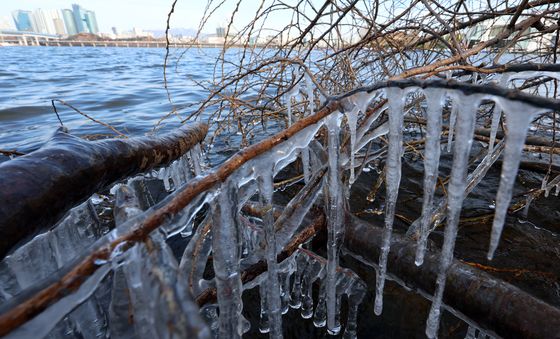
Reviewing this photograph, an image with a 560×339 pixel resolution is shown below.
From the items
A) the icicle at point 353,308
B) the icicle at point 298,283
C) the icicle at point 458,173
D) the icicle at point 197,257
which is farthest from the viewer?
the icicle at point 298,283

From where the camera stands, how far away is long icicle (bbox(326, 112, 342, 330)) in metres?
1.43

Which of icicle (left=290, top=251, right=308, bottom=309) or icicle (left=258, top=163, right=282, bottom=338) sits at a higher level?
icicle (left=258, top=163, right=282, bottom=338)

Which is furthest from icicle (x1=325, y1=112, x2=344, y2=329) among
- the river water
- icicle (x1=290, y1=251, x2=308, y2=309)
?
the river water

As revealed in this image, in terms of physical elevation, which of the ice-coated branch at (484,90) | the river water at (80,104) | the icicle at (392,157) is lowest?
the river water at (80,104)

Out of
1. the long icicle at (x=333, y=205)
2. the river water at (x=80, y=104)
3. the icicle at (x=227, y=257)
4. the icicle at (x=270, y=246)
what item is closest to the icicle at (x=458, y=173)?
the long icicle at (x=333, y=205)

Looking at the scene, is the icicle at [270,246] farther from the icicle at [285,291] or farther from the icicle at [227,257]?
the icicle at [285,291]

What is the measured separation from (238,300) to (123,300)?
21.2 inches

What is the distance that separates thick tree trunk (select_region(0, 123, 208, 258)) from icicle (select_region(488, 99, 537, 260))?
1498 millimetres

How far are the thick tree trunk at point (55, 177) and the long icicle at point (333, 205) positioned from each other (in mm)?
1074

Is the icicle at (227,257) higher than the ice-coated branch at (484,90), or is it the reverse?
the ice-coated branch at (484,90)

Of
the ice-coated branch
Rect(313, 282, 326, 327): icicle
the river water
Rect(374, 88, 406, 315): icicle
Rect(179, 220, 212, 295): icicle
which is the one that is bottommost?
Rect(313, 282, 326, 327): icicle

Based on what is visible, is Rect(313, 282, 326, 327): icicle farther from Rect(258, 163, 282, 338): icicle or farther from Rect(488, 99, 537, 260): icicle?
Rect(488, 99, 537, 260): icicle

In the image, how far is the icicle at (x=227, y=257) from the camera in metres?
1.12

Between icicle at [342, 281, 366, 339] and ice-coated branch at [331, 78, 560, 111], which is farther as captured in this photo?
icicle at [342, 281, 366, 339]
